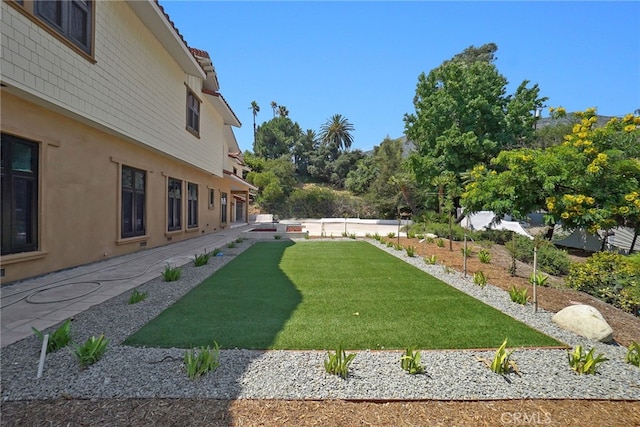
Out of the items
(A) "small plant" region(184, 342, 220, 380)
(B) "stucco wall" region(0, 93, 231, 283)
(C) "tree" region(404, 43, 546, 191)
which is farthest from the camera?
(C) "tree" region(404, 43, 546, 191)

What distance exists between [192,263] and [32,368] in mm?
5703

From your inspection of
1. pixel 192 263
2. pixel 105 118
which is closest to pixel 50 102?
pixel 105 118

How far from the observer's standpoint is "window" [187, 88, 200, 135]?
13.3 m

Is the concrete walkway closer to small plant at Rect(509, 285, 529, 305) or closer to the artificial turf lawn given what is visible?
the artificial turf lawn

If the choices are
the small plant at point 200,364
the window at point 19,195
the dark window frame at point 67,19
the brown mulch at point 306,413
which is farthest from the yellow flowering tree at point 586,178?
the window at point 19,195

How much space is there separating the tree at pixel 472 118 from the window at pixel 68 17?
1825 centimetres

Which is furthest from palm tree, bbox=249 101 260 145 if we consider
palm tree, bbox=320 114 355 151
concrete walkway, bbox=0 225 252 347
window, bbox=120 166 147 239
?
concrete walkway, bbox=0 225 252 347

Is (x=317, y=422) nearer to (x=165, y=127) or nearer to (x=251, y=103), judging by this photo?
(x=165, y=127)

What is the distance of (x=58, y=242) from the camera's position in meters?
6.74

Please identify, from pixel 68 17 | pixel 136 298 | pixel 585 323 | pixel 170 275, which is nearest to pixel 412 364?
pixel 585 323

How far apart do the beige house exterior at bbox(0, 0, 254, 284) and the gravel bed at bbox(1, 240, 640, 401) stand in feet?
12.8

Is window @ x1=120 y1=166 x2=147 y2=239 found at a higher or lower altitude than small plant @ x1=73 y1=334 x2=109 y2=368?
higher

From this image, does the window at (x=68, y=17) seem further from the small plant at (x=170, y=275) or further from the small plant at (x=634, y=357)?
the small plant at (x=634, y=357)

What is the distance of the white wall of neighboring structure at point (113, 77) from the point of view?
5293 millimetres
